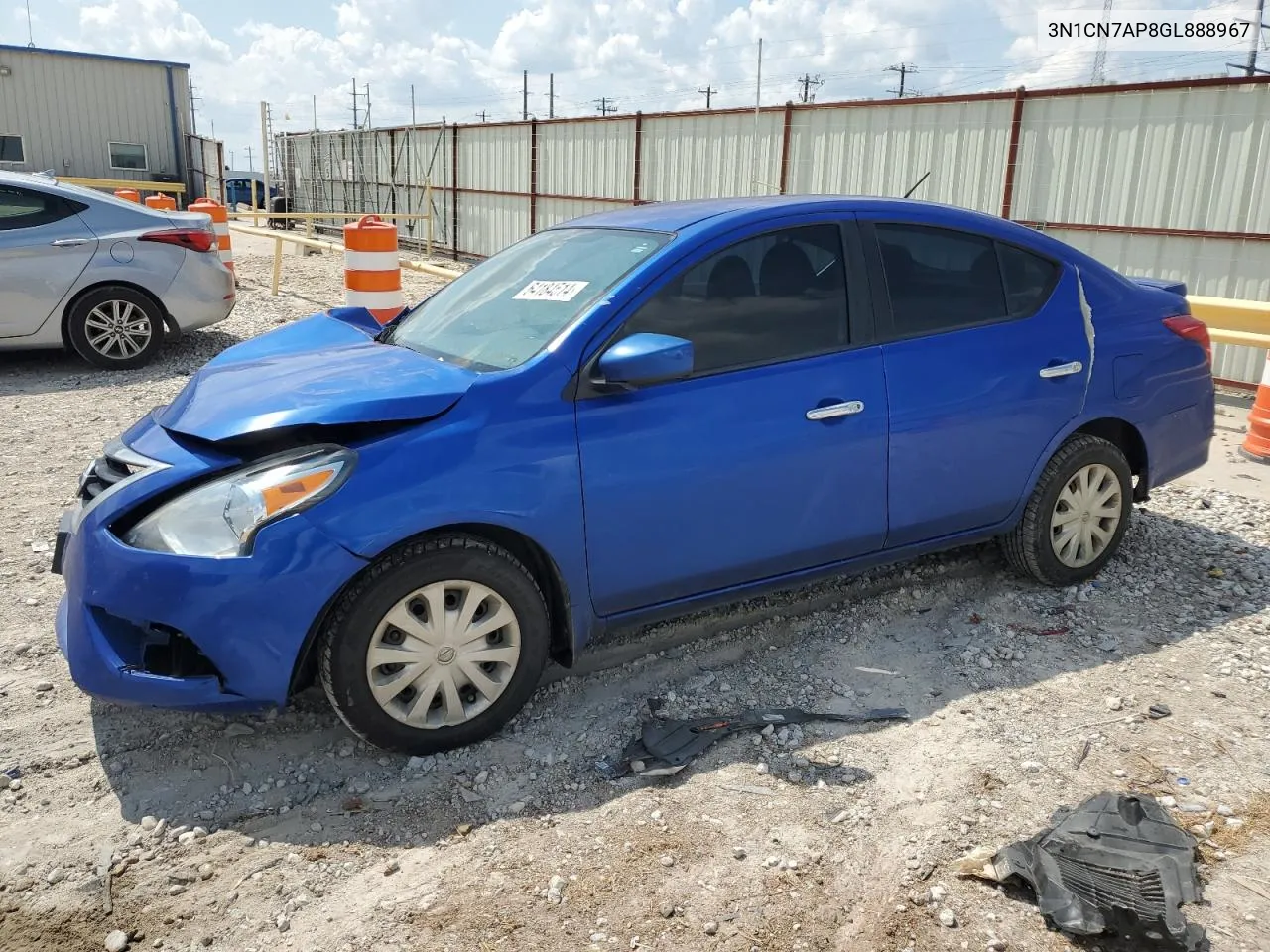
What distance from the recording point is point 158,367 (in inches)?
351

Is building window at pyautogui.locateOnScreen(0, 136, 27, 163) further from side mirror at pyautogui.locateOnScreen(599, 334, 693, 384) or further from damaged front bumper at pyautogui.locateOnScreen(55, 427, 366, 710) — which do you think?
side mirror at pyautogui.locateOnScreen(599, 334, 693, 384)

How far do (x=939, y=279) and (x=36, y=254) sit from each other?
7222 mm

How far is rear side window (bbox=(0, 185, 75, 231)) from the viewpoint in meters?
8.11

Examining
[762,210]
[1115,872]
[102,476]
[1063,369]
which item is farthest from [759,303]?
[102,476]

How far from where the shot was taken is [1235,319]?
770cm

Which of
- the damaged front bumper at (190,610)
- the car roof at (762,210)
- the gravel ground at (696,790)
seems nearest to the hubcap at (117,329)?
the gravel ground at (696,790)

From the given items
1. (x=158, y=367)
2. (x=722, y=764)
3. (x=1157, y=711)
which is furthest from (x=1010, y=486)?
(x=158, y=367)

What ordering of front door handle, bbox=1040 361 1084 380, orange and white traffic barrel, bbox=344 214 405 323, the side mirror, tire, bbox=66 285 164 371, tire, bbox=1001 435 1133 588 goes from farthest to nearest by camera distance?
1. tire, bbox=66 285 164 371
2. orange and white traffic barrel, bbox=344 214 405 323
3. tire, bbox=1001 435 1133 588
4. front door handle, bbox=1040 361 1084 380
5. the side mirror

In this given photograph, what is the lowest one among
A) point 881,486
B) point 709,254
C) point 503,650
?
point 503,650

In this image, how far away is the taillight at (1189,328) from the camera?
15.2 feet

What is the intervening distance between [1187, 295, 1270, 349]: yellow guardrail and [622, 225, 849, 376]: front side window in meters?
5.10

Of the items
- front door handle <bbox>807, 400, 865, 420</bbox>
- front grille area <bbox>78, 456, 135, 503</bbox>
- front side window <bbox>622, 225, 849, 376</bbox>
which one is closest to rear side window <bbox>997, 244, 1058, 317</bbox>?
front side window <bbox>622, 225, 849, 376</bbox>

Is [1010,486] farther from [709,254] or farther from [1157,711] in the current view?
[709,254]

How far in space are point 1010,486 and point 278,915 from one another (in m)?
3.12
